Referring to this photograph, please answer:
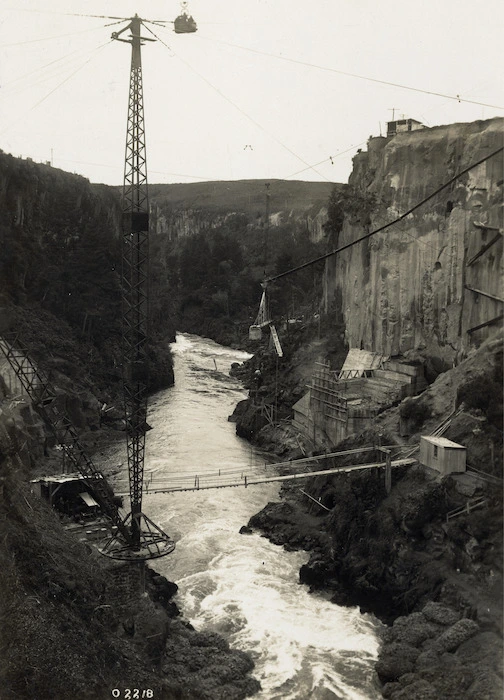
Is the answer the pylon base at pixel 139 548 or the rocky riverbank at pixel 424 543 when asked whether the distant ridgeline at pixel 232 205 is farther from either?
the pylon base at pixel 139 548

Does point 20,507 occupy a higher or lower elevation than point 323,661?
higher

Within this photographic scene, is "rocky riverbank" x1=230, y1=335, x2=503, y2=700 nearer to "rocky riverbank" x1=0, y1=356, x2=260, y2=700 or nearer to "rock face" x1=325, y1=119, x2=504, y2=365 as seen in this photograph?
"rocky riverbank" x1=0, y1=356, x2=260, y2=700

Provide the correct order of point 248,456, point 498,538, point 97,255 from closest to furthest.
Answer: point 498,538 → point 248,456 → point 97,255

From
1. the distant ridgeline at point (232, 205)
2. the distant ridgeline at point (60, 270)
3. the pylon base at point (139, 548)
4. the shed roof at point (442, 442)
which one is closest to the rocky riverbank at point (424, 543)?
the shed roof at point (442, 442)

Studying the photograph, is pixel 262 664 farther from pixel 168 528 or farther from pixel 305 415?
pixel 305 415

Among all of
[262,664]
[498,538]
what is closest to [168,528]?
[262,664]

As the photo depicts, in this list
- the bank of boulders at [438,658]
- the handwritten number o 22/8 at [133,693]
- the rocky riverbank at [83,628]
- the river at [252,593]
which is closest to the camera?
the rocky riverbank at [83,628]

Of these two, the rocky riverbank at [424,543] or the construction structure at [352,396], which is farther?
the construction structure at [352,396]
